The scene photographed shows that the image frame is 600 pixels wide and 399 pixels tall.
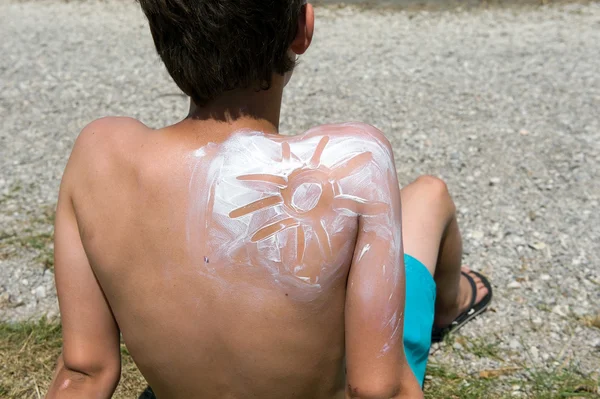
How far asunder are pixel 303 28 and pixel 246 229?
1.54 feet

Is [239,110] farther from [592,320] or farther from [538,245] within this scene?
[538,245]

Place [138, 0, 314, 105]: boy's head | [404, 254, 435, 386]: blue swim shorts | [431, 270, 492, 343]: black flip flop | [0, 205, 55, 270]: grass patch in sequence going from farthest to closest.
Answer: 1. [0, 205, 55, 270]: grass patch
2. [431, 270, 492, 343]: black flip flop
3. [404, 254, 435, 386]: blue swim shorts
4. [138, 0, 314, 105]: boy's head

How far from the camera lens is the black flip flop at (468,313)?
270cm

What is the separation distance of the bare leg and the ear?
934mm

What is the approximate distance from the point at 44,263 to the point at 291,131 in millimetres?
1896

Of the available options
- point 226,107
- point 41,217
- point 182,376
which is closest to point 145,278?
point 182,376

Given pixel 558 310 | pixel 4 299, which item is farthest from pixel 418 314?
pixel 4 299

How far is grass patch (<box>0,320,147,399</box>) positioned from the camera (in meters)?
2.42

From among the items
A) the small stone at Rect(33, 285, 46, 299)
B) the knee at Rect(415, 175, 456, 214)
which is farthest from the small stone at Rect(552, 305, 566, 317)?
the small stone at Rect(33, 285, 46, 299)

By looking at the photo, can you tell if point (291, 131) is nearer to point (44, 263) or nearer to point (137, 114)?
point (137, 114)

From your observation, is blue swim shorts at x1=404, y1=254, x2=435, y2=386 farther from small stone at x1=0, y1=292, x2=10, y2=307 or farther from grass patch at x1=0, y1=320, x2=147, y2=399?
small stone at x1=0, y1=292, x2=10, y2=307

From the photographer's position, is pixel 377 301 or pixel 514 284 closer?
pixel 377 301

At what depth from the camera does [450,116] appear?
180 inches

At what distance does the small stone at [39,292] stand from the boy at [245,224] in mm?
1606
